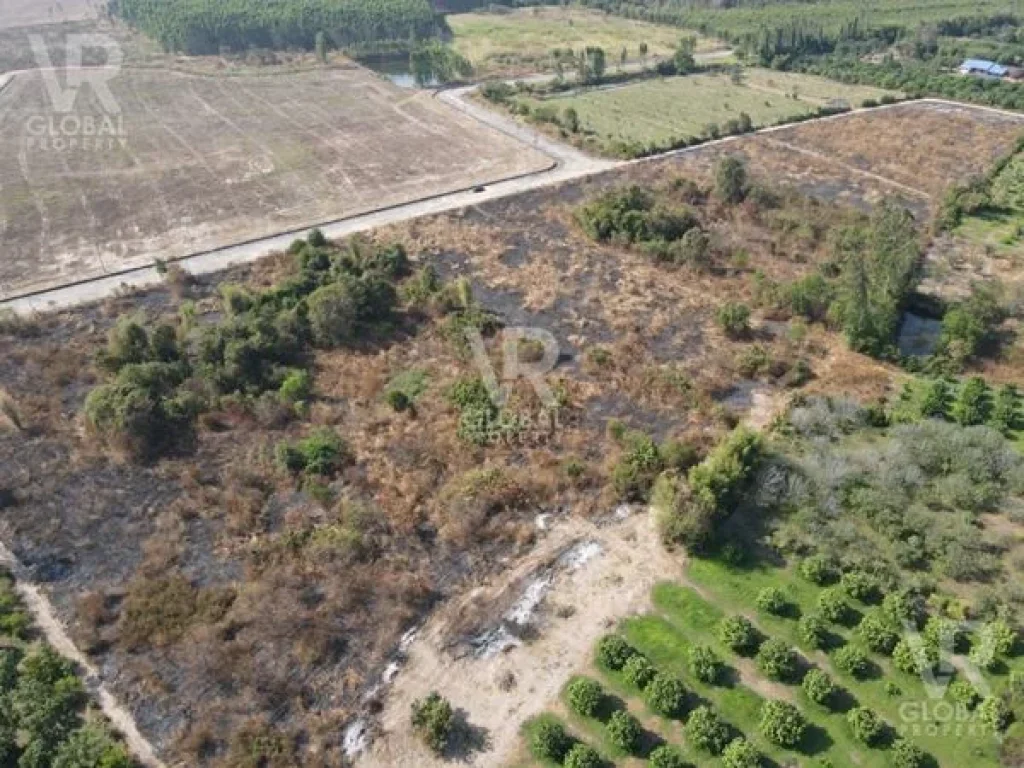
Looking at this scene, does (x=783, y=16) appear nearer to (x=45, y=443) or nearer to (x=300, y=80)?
(x=300, y=80)

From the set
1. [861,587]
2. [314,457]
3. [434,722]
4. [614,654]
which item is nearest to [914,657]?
[861,587]

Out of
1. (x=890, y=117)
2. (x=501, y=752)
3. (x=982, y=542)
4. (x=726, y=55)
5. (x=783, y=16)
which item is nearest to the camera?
(x=501, y=752)

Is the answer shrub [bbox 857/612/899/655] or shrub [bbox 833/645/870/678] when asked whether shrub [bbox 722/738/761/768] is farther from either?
shrub [bbox 857/612/899/655]

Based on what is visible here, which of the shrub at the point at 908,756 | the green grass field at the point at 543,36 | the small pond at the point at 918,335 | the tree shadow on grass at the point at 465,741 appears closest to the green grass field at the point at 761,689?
the shrub at the point at 908,756

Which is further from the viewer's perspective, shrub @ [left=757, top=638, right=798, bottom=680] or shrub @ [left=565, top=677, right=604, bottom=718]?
shrub @ [left=757, top=638, right=798, bottom=680]

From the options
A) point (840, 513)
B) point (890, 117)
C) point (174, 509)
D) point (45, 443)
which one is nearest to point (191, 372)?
point (45, 443)

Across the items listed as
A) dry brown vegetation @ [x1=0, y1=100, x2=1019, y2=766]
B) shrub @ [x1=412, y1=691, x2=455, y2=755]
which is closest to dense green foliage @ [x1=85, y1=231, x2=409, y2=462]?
dry brown vegetation @ [x1=0, y1=100, x2=1019, y2=766]

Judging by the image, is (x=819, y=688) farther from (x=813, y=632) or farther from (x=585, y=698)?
(x=585, y=698)
